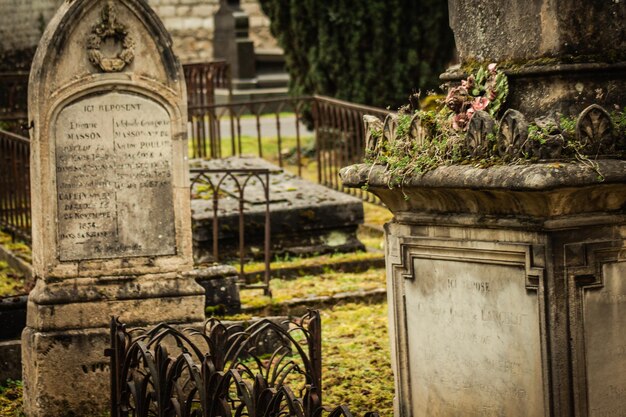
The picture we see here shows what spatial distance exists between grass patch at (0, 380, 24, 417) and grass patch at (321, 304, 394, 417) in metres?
1.92

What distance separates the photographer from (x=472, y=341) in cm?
579

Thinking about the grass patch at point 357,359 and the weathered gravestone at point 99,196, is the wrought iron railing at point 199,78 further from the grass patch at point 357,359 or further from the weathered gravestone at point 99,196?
the weathered gravestone at point 99,196

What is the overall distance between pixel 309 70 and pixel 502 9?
37.6 feet

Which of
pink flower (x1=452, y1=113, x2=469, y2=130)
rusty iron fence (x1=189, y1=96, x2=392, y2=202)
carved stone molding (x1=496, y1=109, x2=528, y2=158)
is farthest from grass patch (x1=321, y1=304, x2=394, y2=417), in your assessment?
rusty iron fence (x1=189, y1=96, x2=392, y2=202)

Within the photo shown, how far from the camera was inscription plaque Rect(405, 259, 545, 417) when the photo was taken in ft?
18.0

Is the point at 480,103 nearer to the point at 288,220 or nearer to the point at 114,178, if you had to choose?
the point at 114,178

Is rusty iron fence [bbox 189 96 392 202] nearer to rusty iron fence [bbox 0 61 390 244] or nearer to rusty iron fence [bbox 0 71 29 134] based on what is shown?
rusty iron fence [bbox 0 61 390 244]

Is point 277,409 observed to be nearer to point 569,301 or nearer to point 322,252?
point 569,301

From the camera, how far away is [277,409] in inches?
198

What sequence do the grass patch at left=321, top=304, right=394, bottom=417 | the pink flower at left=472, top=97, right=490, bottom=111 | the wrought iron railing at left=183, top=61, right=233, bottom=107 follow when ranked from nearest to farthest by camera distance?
the pink flower at left=472, top=97, right=490, bottom=111, the grass patch at left=321, top=304, right=394, bottom=417, the wrought iron railing at left=183, top=61, right=233, bottom=107

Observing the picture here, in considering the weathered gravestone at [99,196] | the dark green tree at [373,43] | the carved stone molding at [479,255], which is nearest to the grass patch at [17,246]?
the weathered gravestone at [99,196]

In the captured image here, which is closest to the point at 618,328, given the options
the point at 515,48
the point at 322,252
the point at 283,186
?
the point at 515,48

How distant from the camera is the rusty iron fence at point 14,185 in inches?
472

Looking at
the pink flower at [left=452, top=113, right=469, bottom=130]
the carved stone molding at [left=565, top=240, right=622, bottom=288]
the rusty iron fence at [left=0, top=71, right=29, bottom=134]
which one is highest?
the rusty iron fence at [left=0, top=71, right=29, bottom=134]
